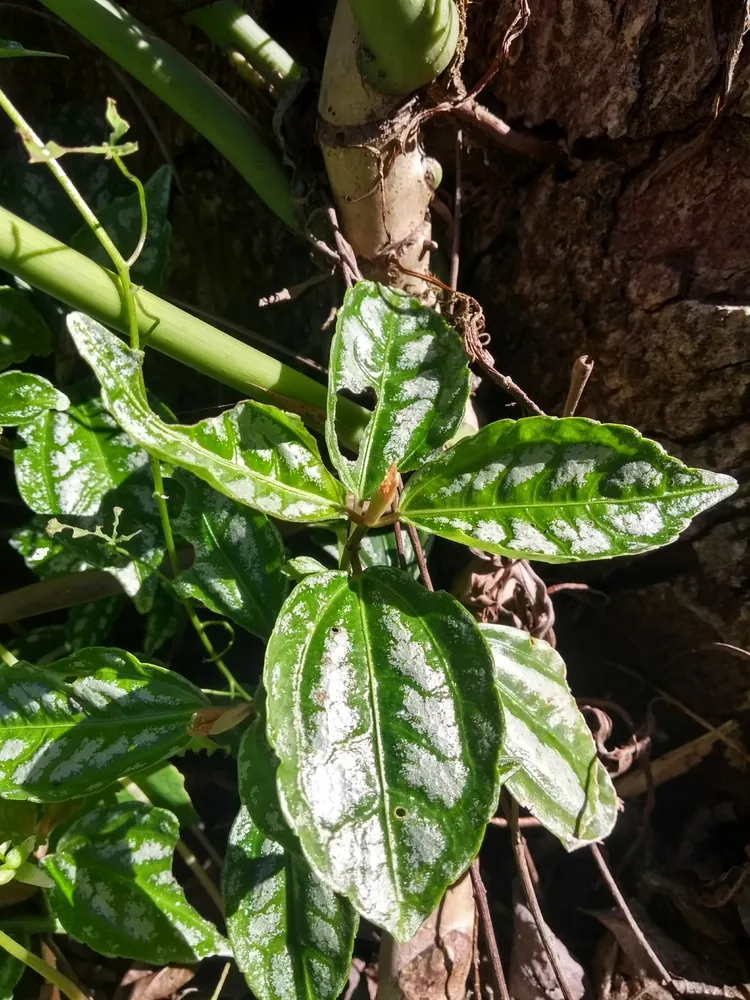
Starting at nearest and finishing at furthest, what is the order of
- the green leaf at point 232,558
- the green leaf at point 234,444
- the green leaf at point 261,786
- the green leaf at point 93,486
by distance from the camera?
the green leaf at point 234,444
the green leaf at point 261,786
the green leaf at point 232,558
the green leaf at point 93,486

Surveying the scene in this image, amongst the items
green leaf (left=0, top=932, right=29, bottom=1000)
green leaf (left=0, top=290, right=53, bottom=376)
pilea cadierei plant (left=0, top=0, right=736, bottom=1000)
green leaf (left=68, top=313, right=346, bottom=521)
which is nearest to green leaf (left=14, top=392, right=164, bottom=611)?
pilea cadierei plant (left=0, top=0, right=736, bottom=1000)

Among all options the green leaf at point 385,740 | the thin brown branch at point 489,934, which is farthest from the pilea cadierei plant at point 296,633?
the thin brown branch at point 489,934

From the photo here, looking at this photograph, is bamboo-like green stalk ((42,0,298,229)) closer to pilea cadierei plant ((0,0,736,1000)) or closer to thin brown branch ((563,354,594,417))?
pilea cadierei plant ((0,0,736,1000))

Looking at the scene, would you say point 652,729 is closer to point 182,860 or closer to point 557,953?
point 557,953

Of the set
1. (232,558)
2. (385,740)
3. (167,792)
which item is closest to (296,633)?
(385,740)

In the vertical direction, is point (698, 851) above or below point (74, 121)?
below

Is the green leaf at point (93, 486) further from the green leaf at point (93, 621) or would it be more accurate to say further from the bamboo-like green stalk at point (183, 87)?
the bamboo-like green stalk at point (183, 87)

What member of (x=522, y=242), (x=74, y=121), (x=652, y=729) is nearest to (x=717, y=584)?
(x=652, y=729)
